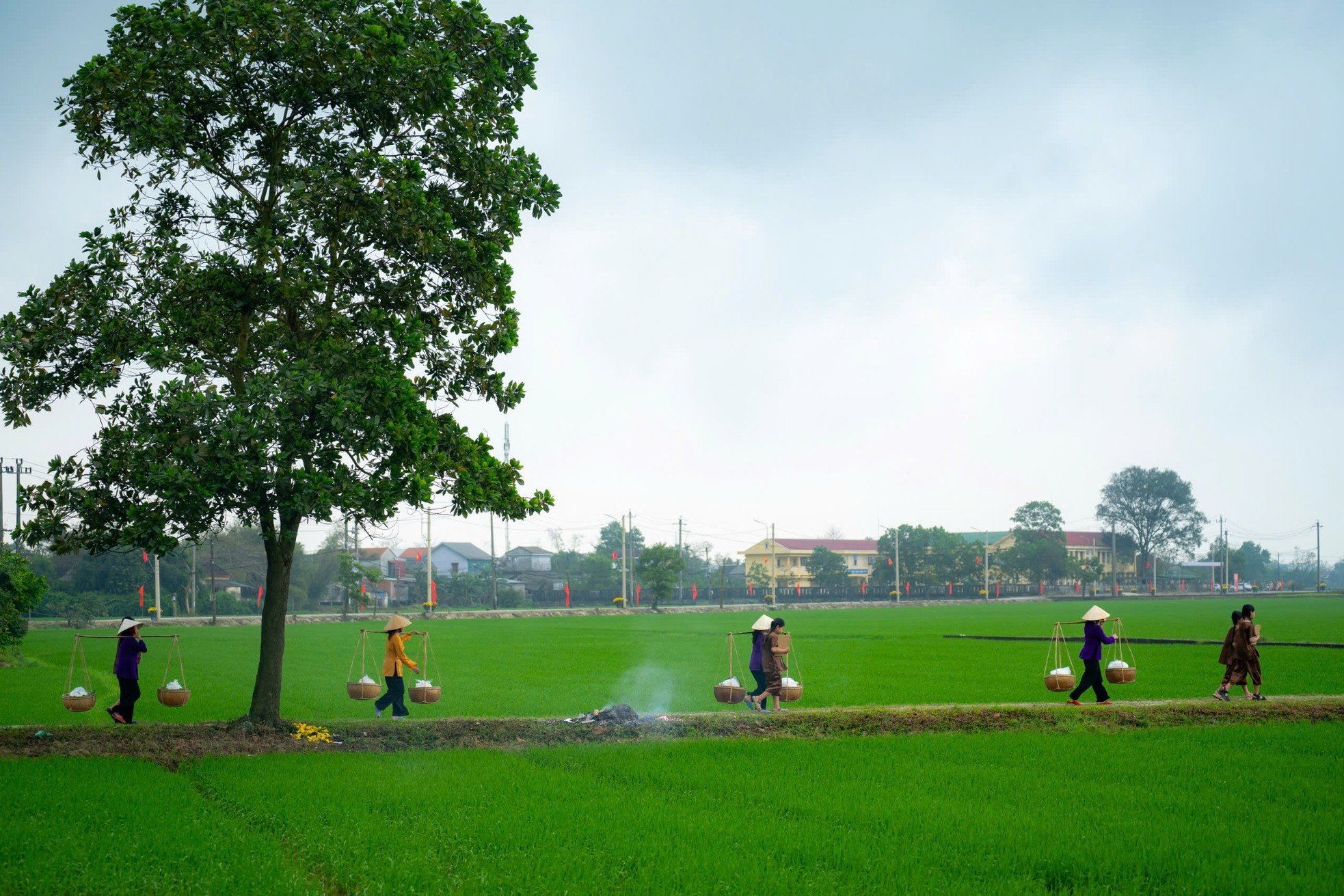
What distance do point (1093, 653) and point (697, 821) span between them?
9.84 metres

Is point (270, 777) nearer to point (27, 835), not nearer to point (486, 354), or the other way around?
point (27, 835)

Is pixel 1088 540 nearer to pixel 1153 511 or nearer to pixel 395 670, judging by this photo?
pixel 1153 511

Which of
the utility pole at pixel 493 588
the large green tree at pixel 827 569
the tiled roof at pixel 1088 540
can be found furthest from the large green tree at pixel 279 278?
the tiled roof at pixel 1088 540

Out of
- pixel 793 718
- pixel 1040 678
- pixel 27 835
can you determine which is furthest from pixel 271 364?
pixel 1040 678

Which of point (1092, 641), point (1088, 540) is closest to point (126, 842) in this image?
point (1092, 641)

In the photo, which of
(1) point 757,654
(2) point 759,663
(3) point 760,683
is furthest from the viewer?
(1) point 757,654

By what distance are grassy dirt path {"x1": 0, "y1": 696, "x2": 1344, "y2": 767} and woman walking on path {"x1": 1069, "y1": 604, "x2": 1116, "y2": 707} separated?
1.31 ft

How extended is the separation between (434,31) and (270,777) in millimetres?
10272

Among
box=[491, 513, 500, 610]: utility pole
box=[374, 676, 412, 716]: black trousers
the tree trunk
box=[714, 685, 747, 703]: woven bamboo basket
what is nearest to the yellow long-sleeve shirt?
box=[374, 676, 412, 716]: black trousers

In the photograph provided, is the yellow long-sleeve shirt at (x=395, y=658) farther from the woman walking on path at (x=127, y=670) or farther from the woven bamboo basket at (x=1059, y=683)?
the woven bamboo basket at (x=1059, y=683)

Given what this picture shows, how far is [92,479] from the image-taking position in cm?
1476

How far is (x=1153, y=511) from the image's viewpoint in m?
174

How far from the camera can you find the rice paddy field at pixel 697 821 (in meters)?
8.63

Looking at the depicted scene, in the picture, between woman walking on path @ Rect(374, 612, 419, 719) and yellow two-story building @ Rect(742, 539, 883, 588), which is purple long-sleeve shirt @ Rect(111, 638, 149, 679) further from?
yellow two-story building @ Rect(742, 539, 883, 588)
